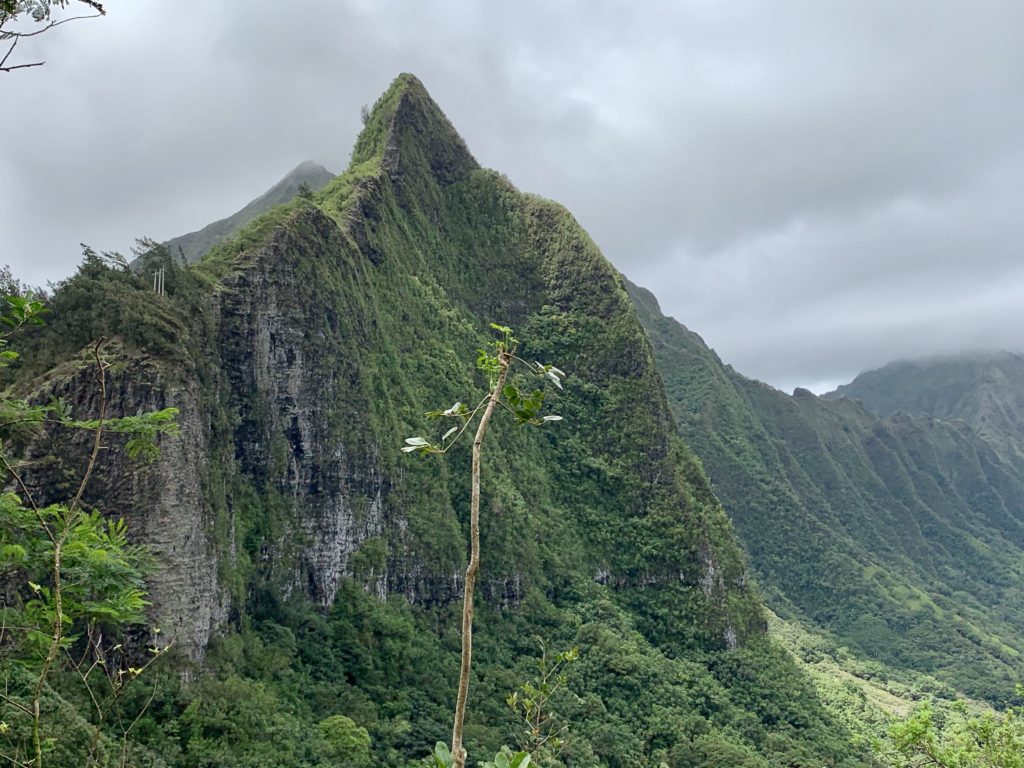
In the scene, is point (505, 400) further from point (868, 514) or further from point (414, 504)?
point (868, 514)

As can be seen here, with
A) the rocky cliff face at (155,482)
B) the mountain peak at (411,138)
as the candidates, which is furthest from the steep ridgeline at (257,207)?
the rocky cliff face at (155,482)

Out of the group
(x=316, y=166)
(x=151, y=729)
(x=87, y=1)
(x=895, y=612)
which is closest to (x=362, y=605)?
(x=151, y=729)

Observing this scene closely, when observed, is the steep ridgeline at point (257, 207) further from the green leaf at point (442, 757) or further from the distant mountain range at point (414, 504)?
the green leaf at point (442, 757)

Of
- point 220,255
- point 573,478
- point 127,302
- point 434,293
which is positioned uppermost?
point 434,293

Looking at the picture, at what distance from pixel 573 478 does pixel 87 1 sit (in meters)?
56.8

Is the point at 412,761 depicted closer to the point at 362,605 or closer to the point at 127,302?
the point at 362,605

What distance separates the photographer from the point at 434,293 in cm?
5978

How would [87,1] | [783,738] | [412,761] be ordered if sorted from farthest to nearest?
1. [783,738]
2. [412,761]
3. [87,1]

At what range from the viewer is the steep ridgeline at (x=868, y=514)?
8831cm

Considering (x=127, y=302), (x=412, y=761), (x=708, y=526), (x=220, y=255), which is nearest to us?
(x=127, y=302)

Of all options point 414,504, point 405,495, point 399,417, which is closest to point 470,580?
point 405,495

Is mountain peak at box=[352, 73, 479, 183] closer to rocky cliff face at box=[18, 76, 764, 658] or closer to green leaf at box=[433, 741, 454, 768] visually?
rocky cliff face at box=[18, 76, 764, 658]

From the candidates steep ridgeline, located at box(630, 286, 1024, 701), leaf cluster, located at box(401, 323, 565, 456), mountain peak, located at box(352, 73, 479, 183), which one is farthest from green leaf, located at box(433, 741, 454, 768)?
steep ridgeline, located at box(630, 286, 1024, 701)

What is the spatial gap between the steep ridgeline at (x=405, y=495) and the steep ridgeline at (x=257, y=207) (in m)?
17.2
